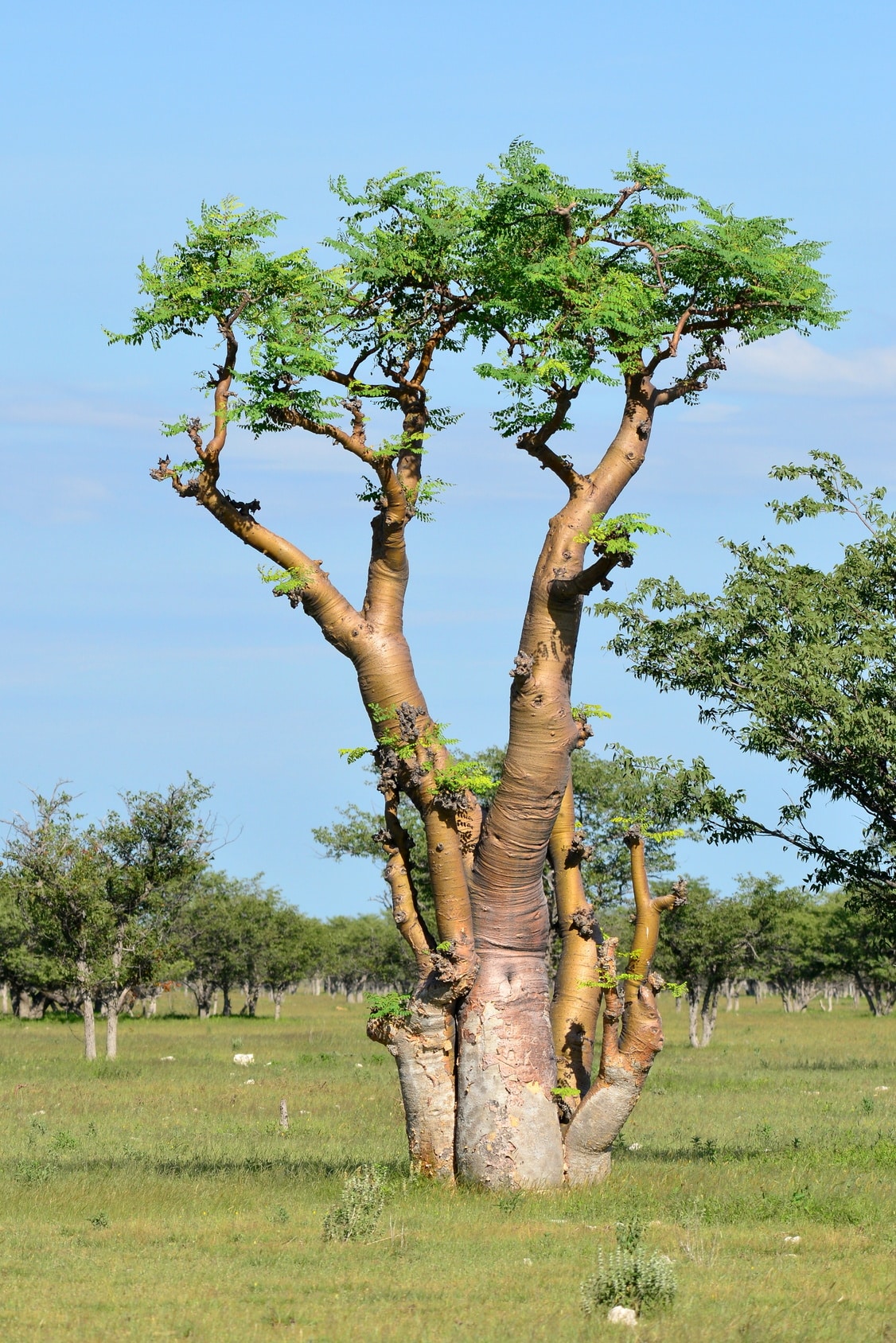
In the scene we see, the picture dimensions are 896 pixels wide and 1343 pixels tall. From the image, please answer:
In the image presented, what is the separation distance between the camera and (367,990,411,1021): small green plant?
15.2m

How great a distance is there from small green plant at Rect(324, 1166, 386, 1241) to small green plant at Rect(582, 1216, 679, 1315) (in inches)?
120

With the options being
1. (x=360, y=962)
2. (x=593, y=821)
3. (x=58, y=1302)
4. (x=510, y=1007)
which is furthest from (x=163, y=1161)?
(x=360, y=962)

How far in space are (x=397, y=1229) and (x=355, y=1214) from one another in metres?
0.52

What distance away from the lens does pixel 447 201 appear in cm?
1670

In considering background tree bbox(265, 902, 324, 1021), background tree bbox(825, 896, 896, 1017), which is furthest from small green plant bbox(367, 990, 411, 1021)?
background tree bbox(265, 902, 324, 1021)

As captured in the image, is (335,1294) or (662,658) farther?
(662,658)

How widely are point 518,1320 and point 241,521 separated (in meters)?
9.46

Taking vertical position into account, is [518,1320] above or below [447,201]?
below

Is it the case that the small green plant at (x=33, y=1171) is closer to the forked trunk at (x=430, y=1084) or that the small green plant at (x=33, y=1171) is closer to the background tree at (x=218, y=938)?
the forked trunk at (x=430, y=1084)

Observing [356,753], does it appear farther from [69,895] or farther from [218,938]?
[218,938]

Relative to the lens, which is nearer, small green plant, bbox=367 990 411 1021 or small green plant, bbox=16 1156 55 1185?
small green plant, bbox=367 990 411 1021

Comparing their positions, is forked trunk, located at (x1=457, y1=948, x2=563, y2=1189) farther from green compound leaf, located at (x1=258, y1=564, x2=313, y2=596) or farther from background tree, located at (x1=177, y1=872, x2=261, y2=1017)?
background tree, located at (x1=177, y1=872, x2=261, y2=1017)

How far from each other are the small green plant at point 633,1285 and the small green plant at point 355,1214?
3049 mm

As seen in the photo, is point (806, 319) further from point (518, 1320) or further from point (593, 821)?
point (593, 821)
